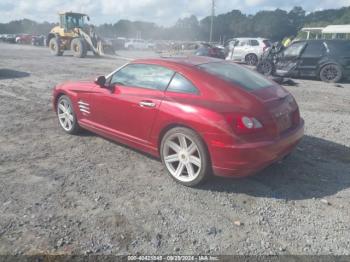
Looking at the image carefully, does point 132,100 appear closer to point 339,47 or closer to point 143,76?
point 143,76

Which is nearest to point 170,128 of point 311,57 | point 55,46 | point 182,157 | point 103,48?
point 182,157

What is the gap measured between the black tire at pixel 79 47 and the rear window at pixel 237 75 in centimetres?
1887

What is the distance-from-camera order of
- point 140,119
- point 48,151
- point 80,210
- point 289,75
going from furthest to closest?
point 289,75, point 48,151, point 140,119, point 80,210

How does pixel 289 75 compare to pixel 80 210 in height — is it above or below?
above

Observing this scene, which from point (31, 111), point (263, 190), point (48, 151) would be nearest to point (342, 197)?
point (263, 190)

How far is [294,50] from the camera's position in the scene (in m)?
12.2

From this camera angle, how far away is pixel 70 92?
5.09 m

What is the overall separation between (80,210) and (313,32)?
64837 mm

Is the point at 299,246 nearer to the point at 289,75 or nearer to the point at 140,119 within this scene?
the point at 140,119

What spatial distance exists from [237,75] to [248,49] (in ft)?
52.1

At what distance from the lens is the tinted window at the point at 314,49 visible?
1170 centimetres

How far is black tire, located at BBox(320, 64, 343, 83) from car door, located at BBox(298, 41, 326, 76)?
0.30 meters

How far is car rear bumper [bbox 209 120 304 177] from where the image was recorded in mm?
3219

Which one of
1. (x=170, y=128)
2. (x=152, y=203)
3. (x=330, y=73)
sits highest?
(x=330, y=73)
